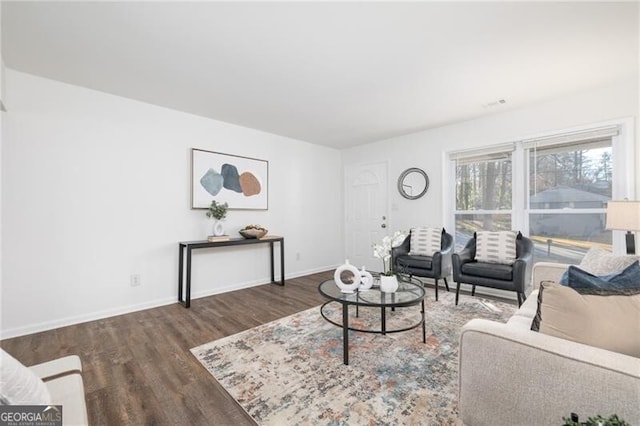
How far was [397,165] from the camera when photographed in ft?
15.4

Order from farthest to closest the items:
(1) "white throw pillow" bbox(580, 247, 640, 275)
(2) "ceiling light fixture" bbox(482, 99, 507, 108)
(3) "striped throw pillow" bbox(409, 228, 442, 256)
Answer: (3) "striped throw pillow" bbox(409, 228, 442, 256) → (2) "ceiling light fixture" bbox(482, 99, 507, 108) → (1) "white throw pillow" bbox(580, 247, 640, 275)

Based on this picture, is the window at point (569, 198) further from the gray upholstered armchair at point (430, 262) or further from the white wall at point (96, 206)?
the white wall at point (96, 206)

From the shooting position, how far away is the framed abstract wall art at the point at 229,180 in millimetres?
3574

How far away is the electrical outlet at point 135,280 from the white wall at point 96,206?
5 cm

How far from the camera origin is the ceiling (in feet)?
5.82

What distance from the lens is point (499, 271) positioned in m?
2.94

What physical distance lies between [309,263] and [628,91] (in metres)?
4.51

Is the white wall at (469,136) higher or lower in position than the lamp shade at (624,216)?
higher

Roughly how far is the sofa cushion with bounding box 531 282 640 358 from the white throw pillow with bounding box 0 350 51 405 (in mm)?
1817

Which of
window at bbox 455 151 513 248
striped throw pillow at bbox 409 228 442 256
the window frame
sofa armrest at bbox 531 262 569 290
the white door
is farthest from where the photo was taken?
the white door

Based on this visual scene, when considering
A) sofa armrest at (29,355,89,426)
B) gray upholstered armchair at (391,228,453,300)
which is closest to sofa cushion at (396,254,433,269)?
gray upholstered armchair at (391,228,453,300)

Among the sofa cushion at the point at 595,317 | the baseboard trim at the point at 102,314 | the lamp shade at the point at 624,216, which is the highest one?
the lamp shade at the point at 624,216

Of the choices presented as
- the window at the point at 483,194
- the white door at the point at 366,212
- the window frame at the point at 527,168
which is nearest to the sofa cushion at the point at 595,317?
the window frame at the point at 527,168

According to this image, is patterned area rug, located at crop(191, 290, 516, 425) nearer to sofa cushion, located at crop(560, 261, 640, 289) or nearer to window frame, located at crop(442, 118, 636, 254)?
sofa cushion, located at crop(560, 261, 640, 289)
